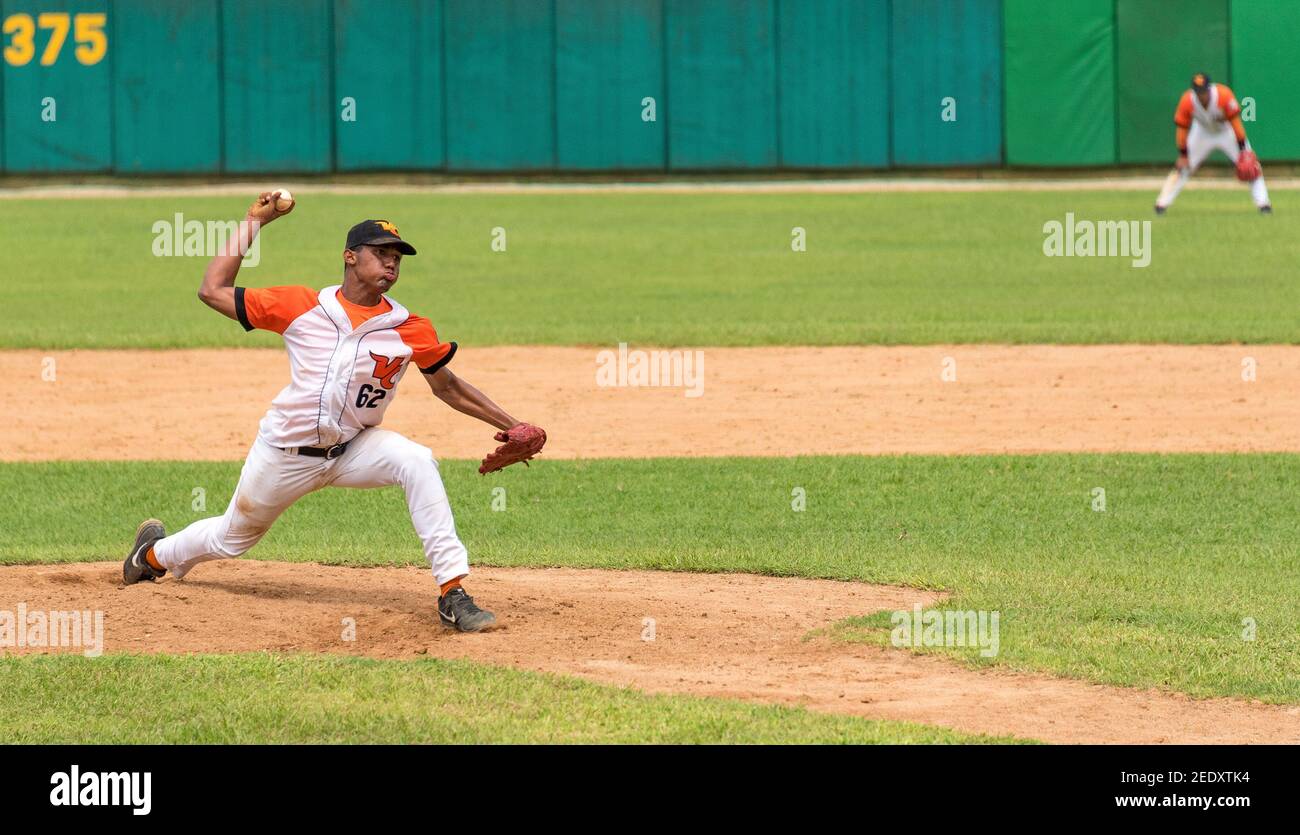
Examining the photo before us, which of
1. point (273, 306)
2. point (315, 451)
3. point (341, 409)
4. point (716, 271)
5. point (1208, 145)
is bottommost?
point (315, 451)

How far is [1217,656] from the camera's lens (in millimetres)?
7250

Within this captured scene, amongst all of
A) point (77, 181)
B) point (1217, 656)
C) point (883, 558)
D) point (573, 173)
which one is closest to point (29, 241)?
point (77, 181)

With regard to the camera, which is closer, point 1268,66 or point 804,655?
point 804,655

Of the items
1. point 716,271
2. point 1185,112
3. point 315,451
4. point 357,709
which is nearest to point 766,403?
point 315,451

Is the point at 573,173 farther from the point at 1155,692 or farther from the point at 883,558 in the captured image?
the point at 1155,692

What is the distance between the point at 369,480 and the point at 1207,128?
2057 centimetres

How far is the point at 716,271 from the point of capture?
858 inches

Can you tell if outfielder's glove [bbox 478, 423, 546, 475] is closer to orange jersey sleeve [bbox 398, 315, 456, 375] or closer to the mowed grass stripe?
orange jersey sleeve [bbox 398, 315, 456, 375]

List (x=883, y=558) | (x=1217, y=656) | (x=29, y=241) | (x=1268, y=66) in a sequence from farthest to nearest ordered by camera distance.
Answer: (x=1268, y=66) → (x=29, y=241) → (x=883, y=558) → (x=1217, y=656)

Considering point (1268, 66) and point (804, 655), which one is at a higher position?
point (1268, 66)

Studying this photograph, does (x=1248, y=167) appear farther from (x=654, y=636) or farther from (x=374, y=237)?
(x=374, y=237)

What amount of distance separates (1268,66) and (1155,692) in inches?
1020
